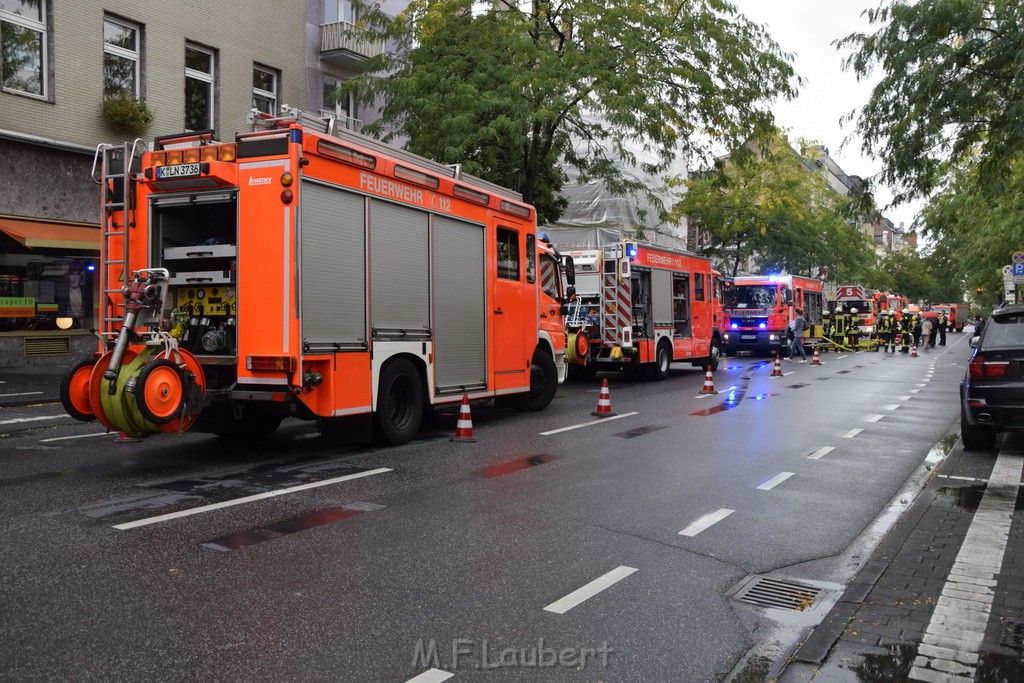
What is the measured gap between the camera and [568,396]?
16.4m

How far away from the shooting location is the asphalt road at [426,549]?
12.8 feet

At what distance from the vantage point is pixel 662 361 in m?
20.8

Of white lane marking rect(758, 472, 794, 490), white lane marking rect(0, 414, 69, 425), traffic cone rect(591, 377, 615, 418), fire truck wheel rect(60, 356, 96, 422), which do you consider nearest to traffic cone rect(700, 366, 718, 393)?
traffic cone rect(591, 377, 615, 418)

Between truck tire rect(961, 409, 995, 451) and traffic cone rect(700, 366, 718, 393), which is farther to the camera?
traffic cone rect(700, 366, 718, 393)

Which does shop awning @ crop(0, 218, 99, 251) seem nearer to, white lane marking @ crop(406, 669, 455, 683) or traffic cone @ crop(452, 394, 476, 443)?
traffic cone @ crop(452, 394, 476, 443)

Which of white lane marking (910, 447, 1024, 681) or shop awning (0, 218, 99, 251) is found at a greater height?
shop awning (0, 218, 99, 251)

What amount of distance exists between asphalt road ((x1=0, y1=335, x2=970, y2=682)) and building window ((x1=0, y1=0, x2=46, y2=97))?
9.61 metres

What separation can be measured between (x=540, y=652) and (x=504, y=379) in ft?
27.0

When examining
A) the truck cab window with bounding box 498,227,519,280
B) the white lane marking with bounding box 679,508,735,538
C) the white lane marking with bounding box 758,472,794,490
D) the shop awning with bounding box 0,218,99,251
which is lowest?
the white lane marking with bounding box 679,508,735,538

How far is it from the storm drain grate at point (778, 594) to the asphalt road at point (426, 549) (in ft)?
0.25

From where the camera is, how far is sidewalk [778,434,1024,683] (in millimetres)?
3770

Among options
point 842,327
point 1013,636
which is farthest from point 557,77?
point 842,327

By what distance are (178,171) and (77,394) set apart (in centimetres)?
225

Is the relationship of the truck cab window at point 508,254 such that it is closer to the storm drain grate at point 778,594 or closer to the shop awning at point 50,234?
the storm drain grate at point 778,594
